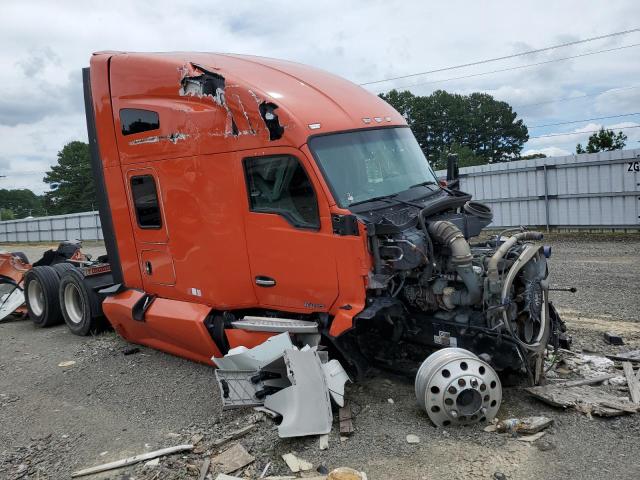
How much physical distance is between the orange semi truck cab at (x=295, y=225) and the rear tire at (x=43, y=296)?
292cm

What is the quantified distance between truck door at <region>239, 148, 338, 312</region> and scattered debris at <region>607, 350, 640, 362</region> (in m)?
2.96

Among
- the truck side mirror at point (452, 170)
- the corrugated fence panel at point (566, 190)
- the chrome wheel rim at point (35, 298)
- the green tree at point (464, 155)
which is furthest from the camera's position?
the green tree at point (464, 155)

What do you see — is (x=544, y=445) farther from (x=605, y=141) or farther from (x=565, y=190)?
(x=605, y=141)

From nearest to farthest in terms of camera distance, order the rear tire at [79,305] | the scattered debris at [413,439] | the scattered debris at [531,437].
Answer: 1. the scattered debris at [531,437]
2. the scattered debris at [413,439]
3. the rear tire at [79,305]

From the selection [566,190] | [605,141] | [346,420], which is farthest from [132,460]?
[605,141]

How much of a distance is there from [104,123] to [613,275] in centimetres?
868

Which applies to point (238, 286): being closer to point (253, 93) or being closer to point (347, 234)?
point (347, 234)

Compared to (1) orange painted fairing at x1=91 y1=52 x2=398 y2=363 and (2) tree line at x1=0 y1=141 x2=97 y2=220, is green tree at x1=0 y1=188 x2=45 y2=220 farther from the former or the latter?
(1) orange painted fairing at x1=91 y1=52 x2=398 y2=363

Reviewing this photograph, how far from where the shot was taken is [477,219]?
219 inches

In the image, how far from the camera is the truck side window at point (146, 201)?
21.4 feet

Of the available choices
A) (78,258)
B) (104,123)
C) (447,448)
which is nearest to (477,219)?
(447,448)

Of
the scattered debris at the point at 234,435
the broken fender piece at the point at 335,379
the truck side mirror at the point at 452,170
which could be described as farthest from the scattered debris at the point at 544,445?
the truck side mirror at the point at 452,170

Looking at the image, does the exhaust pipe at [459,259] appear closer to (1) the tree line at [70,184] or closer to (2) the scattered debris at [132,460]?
(2) the scattered debris at [132,460]

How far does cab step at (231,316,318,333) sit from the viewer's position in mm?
5328
